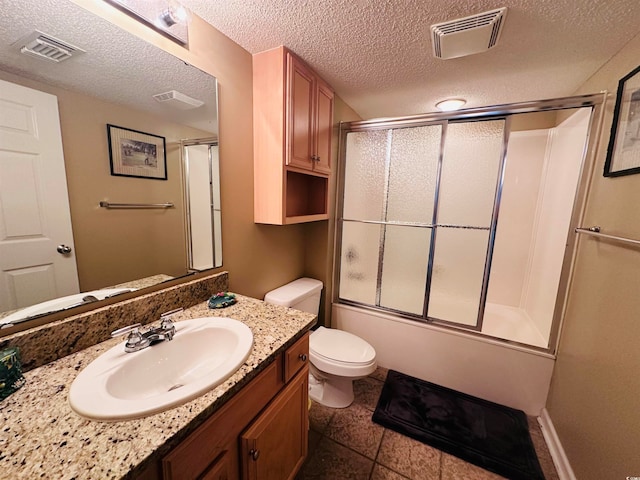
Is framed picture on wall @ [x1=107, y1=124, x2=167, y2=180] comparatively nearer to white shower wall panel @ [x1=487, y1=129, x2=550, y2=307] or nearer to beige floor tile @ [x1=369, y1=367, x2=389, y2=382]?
beige floor tile @ [x1=369, y1=367, x2=389, y2=382]

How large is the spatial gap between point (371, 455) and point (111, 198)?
69.9 inches

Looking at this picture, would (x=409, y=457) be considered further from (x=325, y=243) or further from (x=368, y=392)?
(x=325, y=243)

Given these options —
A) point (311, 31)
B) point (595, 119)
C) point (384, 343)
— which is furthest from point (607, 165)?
point (384, 343)

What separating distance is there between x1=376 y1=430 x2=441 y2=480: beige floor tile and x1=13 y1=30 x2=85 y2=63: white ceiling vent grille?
7.16 ft

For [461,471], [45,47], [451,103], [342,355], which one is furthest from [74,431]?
[451,103]

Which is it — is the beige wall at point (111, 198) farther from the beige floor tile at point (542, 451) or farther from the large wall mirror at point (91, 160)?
the beige floor tile at point (542, 451)

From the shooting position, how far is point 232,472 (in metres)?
0.77

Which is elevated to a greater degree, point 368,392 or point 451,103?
point 451,103

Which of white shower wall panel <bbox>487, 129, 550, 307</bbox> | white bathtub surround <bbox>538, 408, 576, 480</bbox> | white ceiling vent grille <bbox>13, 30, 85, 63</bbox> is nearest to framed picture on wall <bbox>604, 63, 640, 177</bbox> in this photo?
white shower wall panel <bbox>487, 129, 550, 307</bbox>

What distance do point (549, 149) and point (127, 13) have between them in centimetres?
315

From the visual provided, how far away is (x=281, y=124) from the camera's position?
4.53 ft

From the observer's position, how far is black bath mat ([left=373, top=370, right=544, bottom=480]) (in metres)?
1.36

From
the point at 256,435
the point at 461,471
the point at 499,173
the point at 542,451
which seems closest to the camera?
the point at 256,435

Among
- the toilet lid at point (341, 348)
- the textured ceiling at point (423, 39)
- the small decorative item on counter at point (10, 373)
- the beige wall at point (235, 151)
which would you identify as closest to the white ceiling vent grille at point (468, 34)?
the textured ceiling at point (423, 39)
